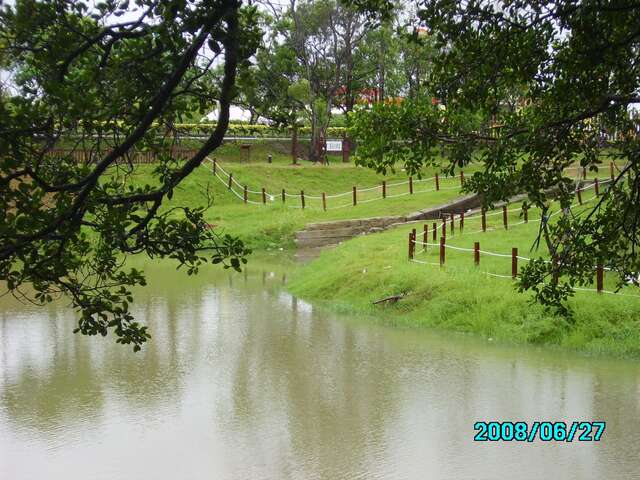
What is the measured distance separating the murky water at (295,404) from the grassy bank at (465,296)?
0.50m

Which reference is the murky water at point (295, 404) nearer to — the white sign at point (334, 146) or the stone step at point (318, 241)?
the stone step at point (318, 241)

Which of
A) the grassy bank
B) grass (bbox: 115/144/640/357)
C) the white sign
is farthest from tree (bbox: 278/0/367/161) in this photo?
the grassy bank

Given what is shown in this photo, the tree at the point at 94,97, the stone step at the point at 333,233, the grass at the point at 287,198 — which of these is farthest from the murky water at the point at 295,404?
the stone step at the point at 333,233

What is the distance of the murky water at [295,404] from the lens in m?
8.32

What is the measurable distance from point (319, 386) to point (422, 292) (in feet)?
15.1

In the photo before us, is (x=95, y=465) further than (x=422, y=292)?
No

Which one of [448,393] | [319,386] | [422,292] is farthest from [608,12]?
[422,292]

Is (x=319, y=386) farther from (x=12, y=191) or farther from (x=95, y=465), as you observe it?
(x=12, y=191)

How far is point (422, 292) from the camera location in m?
15.0

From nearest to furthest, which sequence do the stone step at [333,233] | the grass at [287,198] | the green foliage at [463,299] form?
the green foliage at [463,299] < the stone step at [333,233] < the grass at [287,198]

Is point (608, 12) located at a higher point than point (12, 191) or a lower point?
higher
